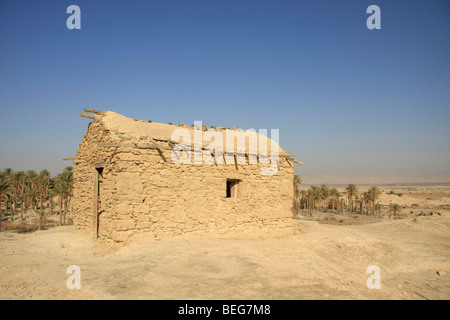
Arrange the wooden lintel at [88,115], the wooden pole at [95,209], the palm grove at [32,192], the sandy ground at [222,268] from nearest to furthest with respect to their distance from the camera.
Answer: the sandy ground at [222,268] < the wooden pole at [95,209] < the wooden lintel at [88,115] < the palm grove at [32,192]

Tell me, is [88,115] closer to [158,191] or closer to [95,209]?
[95,209]

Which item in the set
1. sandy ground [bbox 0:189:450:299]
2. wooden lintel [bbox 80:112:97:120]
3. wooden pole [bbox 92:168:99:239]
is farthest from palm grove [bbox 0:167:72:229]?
sandy ground [bbox 0:189:450:299]

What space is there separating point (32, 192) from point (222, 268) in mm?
33175

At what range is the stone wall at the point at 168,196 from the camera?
8789mm

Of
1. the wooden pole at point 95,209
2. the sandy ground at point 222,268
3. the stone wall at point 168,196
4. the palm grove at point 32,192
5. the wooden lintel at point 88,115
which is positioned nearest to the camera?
the sandy ground at point 222,268

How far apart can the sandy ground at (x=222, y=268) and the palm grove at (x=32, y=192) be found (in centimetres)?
2036

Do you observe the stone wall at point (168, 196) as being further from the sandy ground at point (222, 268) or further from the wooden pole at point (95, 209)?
the sandy ground at point (222, 268)

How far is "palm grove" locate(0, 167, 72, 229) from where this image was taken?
28.5 m

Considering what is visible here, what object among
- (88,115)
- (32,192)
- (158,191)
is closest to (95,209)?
(158,191)

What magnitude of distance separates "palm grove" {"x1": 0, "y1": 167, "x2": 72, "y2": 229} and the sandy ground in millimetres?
20357

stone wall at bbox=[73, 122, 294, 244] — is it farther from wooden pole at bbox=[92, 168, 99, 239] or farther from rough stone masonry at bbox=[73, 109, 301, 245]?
wooden pole at bbox=[92, 168, 99, 239]

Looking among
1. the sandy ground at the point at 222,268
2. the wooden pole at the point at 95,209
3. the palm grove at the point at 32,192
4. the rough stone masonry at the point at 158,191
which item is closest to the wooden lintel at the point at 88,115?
the rough stone masonry at the point at 158,191

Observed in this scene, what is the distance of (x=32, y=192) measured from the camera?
32312 millimetres
